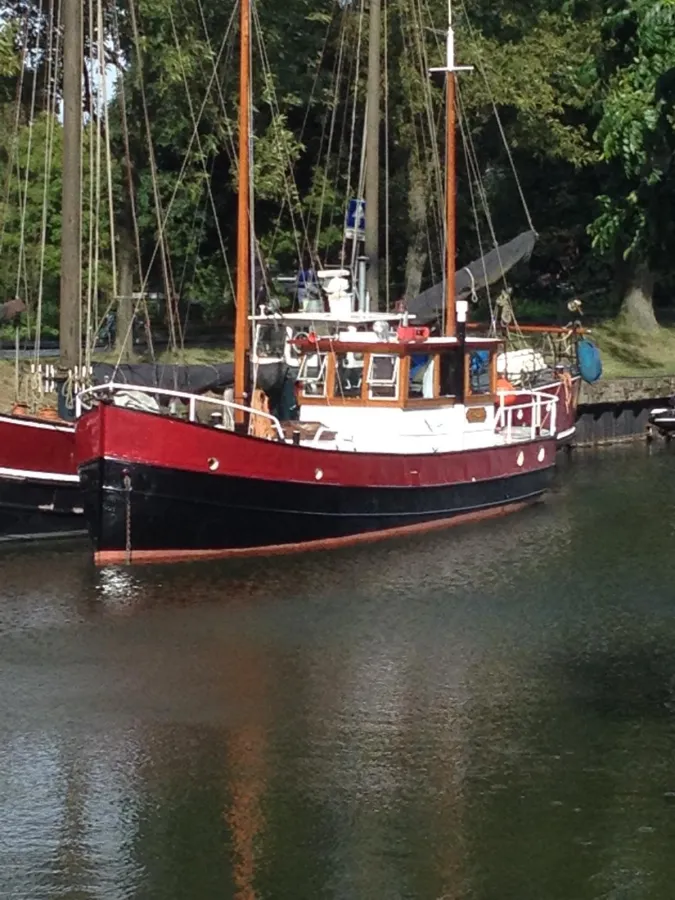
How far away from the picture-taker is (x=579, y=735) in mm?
14828

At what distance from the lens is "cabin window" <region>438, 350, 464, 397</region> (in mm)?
25359

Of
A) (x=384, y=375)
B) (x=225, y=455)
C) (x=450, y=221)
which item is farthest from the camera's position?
(x=450, y=221)

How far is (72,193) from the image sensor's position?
25.4m

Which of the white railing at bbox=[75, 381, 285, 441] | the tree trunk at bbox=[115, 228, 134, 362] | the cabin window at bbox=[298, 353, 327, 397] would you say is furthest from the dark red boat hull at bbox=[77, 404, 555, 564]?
the tree trunk at bbox=[115, 228, 134, 362]

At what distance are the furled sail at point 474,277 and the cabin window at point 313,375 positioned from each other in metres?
6.77

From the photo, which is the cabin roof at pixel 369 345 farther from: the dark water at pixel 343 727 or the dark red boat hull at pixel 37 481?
the dark red boat hull at pixel 37 481

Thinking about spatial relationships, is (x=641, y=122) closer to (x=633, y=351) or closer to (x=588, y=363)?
(x=588, y=363)

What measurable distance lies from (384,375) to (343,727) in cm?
1022

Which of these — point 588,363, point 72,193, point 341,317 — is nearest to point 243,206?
point 341,317

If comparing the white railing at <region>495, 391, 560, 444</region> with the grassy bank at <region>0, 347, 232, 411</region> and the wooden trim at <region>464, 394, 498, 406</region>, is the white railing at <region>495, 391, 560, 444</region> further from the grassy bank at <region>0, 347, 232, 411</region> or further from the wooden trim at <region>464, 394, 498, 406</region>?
the grassy bank at <region>0, 347, 232, 411</region>

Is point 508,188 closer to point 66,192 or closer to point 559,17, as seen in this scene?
point 559,17

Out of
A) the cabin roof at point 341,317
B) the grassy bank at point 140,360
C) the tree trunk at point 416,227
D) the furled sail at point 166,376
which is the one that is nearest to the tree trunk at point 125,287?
the grassy bank at point 140,360

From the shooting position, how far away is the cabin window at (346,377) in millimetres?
24953

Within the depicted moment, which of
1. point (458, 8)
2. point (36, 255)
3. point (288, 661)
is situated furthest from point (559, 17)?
point (288, 661)
